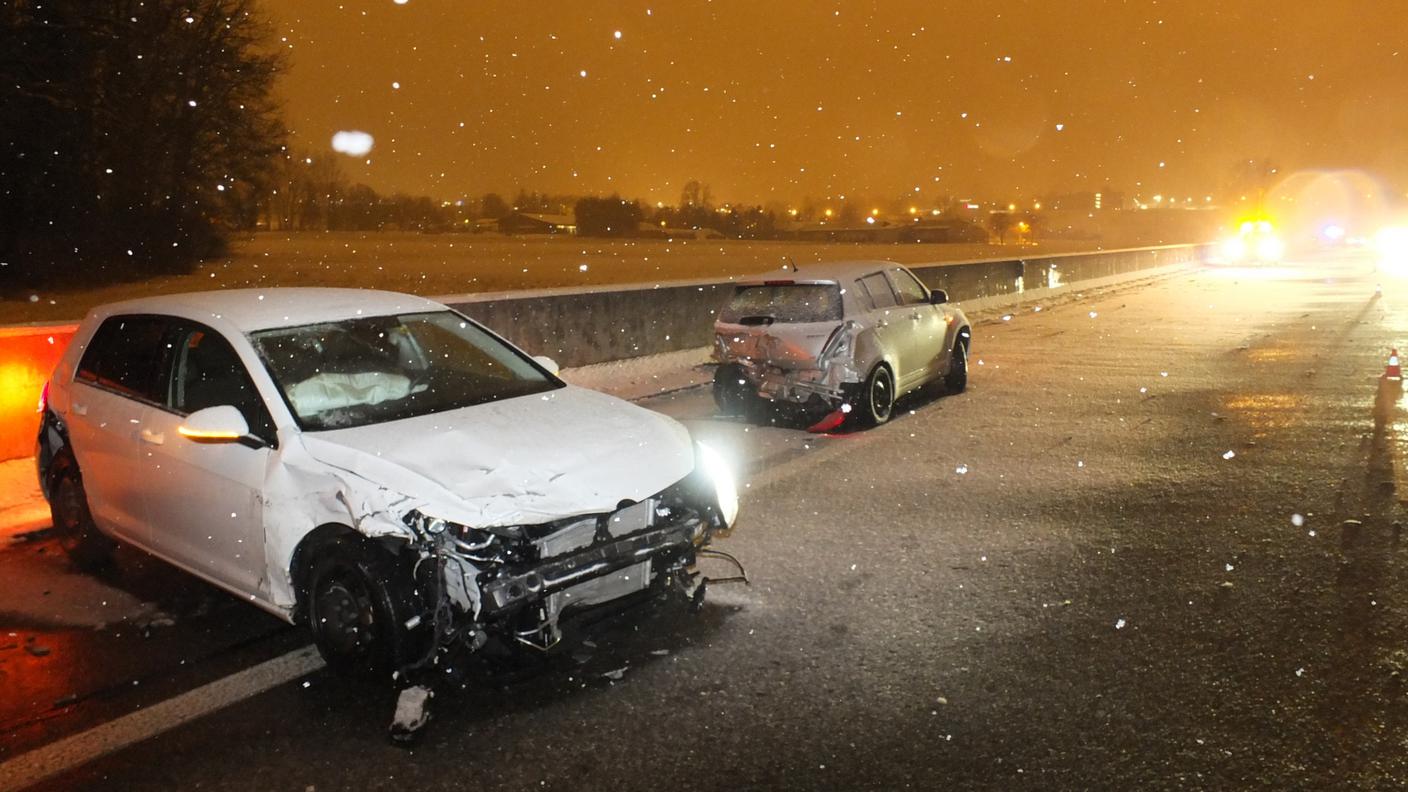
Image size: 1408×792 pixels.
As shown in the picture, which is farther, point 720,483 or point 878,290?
point 878,290

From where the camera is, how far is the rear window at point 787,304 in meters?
10.8

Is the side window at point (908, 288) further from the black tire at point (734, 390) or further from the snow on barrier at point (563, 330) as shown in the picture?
the black tire at point (734, 390)

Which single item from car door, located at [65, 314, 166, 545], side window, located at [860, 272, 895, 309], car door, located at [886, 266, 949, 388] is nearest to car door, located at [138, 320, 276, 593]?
car door, located at [65, 314, 166, 545]

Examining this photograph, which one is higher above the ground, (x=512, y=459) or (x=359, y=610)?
(x=512, y=459)

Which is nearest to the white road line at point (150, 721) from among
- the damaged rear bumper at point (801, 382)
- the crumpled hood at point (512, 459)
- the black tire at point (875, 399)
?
the crumpled hood at point (512, 459)

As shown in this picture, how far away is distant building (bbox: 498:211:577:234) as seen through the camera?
117125 mm

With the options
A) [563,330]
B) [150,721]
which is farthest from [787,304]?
[150,721]

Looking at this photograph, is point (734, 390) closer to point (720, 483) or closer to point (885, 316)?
point (885, 316)

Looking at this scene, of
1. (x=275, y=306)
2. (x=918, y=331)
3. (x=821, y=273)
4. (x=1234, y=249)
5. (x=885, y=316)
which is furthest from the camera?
(x=1234, y=249)

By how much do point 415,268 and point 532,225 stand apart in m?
69.8

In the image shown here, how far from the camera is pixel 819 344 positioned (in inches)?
418

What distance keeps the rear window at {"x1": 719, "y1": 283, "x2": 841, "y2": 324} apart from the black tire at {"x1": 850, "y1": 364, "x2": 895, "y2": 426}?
66 cm

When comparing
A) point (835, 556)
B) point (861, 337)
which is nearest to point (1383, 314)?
point (861, 337)

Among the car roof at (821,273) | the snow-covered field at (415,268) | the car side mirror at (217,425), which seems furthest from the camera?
the snow-covered field at (415,268)
